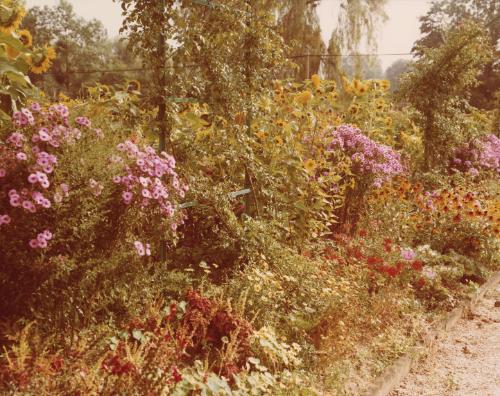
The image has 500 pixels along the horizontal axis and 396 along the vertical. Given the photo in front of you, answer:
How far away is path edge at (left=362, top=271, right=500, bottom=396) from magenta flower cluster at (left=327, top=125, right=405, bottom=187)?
63.1 inches

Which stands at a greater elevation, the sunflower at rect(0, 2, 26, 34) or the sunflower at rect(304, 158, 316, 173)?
the sunflower at rect(0, 2, 26, 34)

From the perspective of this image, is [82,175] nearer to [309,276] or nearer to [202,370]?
[202,370]

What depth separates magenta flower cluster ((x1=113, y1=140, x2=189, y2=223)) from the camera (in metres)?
3.00

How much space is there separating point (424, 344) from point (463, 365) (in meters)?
0.31

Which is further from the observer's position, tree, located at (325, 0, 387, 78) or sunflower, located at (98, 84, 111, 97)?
tree, located at (325, 0, 387, 78)

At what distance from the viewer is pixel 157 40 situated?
3891 mm

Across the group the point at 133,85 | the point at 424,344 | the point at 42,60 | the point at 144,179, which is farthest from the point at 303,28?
the point at 144,179

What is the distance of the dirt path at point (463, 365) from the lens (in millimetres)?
3756

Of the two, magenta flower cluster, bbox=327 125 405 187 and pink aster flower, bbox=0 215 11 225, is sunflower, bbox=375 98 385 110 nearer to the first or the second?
magenta flower cluster, bbox=327 125 405 187

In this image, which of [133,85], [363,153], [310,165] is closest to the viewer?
[133,85]

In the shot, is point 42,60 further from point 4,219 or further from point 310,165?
point 310,165

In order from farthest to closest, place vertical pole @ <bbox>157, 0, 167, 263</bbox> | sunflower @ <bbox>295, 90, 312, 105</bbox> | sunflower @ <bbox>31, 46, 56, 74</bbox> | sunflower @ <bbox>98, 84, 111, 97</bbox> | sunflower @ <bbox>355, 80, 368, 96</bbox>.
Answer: sunflower @ <bbox>355, 80, 368, 96</bbox> < sunflower @ <bbox>295, 90, 312, 105</bbox> < sunflower @ <bbox>98, 84, 111, 97</bbox> < sunflower @ <bbox>31, 46, 56, 74</bbox> < vertical pole @ <bbox>157, 0, 167, 263</bbox>

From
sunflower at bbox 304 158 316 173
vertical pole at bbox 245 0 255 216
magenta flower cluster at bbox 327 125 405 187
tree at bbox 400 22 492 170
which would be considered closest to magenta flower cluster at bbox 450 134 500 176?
tree at bbox 400 22 492 170

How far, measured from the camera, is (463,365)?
13.6 feet
